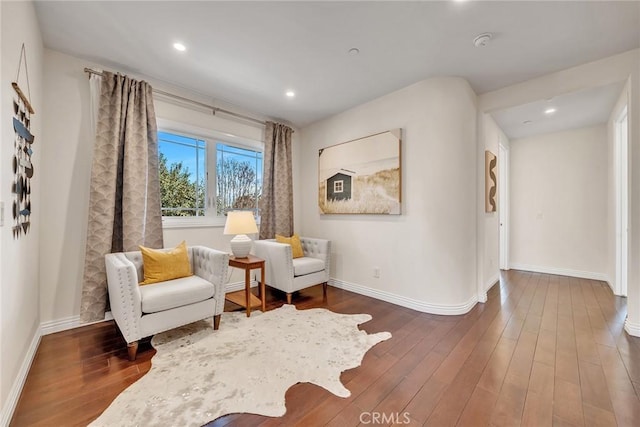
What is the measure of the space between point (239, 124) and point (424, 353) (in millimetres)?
3502

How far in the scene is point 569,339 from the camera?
2309 mm

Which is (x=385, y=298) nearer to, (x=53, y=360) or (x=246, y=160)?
(x=246, y=160)

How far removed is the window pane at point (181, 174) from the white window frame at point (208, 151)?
2.1 inches

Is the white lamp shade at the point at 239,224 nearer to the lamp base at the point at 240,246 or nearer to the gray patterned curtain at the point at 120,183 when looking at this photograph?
the lamp base at the point at 240,246

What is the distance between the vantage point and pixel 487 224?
3.72 metres

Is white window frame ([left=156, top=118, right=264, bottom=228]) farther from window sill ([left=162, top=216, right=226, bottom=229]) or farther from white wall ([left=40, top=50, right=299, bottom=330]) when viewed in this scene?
white wall ([left=40, top=50, right=299, bottom=330])

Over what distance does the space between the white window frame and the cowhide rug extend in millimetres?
1264

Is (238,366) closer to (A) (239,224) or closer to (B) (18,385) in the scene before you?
(B) (18,385)

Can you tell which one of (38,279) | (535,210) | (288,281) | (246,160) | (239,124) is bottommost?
(288,281)

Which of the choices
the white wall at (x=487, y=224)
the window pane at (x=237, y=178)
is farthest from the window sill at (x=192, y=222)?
the white wall at (x=487, y=224)

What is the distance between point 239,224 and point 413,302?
2.19 m

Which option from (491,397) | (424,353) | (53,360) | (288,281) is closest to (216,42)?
(288,281)

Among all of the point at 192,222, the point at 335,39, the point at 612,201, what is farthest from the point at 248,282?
the point at 612,201

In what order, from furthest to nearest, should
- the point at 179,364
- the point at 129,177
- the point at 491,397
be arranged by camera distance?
the point at 129,177 < the point at 179,364 < the point at 491,397
